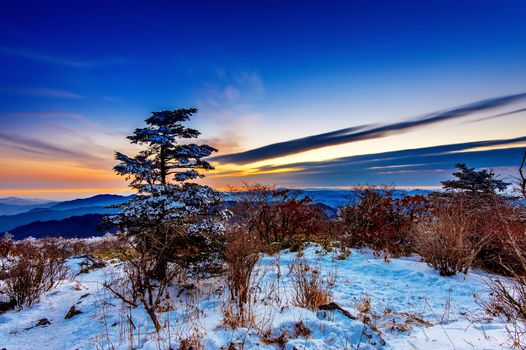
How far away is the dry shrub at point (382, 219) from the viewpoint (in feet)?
33.4

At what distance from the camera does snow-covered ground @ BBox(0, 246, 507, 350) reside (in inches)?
137

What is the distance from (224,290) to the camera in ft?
18.1

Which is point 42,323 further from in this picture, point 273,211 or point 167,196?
point 273,211

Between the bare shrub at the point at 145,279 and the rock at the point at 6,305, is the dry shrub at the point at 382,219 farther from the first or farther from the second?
A: the rock at the point at 6,305

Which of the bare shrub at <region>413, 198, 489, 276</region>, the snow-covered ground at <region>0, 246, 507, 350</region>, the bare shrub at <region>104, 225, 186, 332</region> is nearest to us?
the snow-covered ground at <region>0, 246, 507, 350</region>

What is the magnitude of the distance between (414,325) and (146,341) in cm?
392

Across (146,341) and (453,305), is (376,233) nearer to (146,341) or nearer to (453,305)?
(453,305)

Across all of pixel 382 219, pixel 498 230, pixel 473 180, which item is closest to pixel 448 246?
pixel 498 230

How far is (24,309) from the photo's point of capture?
546 centimetres

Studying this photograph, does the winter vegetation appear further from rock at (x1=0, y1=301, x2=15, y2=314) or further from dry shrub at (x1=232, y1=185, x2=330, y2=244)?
dry shrub at (x1=232, y1=185, x2=330, y2=244)

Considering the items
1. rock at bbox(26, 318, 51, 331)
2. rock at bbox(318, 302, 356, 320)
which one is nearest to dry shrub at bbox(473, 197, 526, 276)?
rock at bbox(318, 302, 356, 320)

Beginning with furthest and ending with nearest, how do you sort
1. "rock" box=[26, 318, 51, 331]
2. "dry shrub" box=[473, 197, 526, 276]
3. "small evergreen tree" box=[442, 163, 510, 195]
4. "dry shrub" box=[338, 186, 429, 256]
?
"small evergreen tree" box=[442, 163, 510, 195], "dry shrub" box=[338, 186, 429, 256], "dry shrub" box=[473, 197, 526, 276], "rock" box=[26, 318, 51, 331]

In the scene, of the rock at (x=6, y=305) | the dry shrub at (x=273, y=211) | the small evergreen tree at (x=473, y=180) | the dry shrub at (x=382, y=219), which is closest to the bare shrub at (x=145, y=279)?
the rock at (x=6, y=305)

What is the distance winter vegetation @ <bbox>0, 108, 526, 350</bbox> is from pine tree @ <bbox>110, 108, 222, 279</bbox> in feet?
0.09
